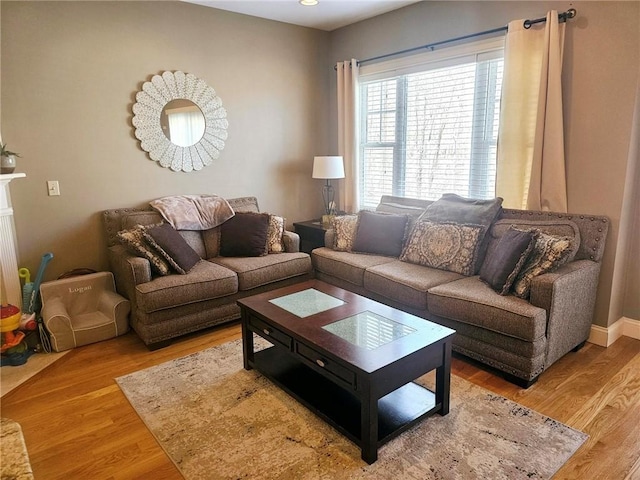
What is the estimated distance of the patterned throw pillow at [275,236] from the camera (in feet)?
12.7

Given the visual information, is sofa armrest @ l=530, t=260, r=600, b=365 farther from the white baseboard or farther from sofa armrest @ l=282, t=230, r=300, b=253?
sofa armrest @ l=282, t=230, r=300, b=253

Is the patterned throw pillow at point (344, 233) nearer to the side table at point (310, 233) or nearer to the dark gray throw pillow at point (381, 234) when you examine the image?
the dark gray throw pillow at point (381, 234)

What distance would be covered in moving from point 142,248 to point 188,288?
1.50 feet

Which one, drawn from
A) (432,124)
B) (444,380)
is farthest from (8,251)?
(432,124)

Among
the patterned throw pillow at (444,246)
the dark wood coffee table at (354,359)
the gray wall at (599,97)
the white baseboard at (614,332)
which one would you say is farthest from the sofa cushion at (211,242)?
the white baseboard at (614,332)

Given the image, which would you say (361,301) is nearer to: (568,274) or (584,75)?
(568,274)

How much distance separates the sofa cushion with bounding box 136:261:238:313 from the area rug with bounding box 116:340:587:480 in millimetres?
569

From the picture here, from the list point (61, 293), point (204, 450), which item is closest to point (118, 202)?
point (61, 293)

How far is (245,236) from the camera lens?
3744 mm

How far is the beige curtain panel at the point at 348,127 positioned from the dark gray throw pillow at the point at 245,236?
1211 millimetres

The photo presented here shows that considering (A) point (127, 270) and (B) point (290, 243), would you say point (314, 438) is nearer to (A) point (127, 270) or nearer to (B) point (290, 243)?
(A) point (127, 270)

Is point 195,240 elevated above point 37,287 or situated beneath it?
elevated above

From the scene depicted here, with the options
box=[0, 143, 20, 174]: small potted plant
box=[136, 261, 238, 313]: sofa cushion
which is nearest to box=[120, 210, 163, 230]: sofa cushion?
box=[136, 261, 238, 313]: sofa cushion

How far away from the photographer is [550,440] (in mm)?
2064
